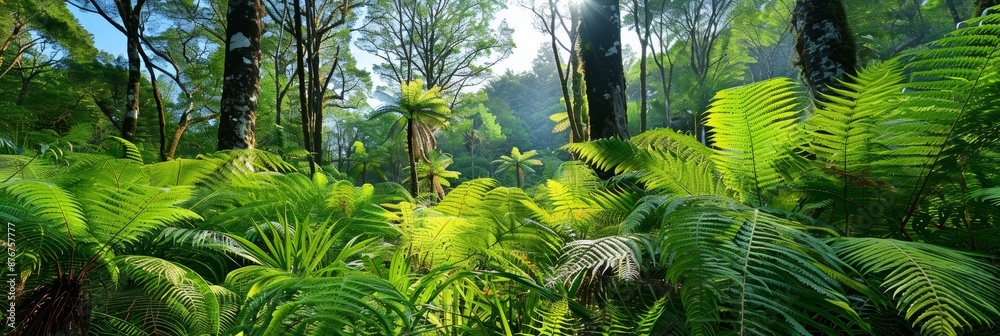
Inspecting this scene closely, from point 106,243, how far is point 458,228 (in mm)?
→ 829

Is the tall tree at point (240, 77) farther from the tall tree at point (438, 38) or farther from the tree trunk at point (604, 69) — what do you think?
the tall tree at point (438, 38)

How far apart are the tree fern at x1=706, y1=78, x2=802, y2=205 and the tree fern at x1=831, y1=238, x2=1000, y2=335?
14.8 inches

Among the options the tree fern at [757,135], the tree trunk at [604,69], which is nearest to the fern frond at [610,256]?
the tree fern at [757,135]

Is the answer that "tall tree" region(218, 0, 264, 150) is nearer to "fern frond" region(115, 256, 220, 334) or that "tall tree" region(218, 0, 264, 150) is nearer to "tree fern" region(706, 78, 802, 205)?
"fern frond" region(115, 256, 220, 334)

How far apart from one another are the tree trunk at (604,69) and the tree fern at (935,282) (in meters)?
3.65

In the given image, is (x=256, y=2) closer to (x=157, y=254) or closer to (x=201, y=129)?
(x=157, y=254)

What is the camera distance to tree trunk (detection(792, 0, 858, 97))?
3447 millimetres

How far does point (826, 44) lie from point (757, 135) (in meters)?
3.10

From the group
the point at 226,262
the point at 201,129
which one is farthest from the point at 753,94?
the point at 201,129

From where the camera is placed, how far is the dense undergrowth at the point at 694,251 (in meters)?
0.68

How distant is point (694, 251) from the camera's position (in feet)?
2.29

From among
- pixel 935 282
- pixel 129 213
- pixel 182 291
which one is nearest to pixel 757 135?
pixel 935 282

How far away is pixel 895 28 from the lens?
2464 cm

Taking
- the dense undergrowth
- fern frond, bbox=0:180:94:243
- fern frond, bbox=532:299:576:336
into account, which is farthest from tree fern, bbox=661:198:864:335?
fern frond, bbox=0:180:94:243
